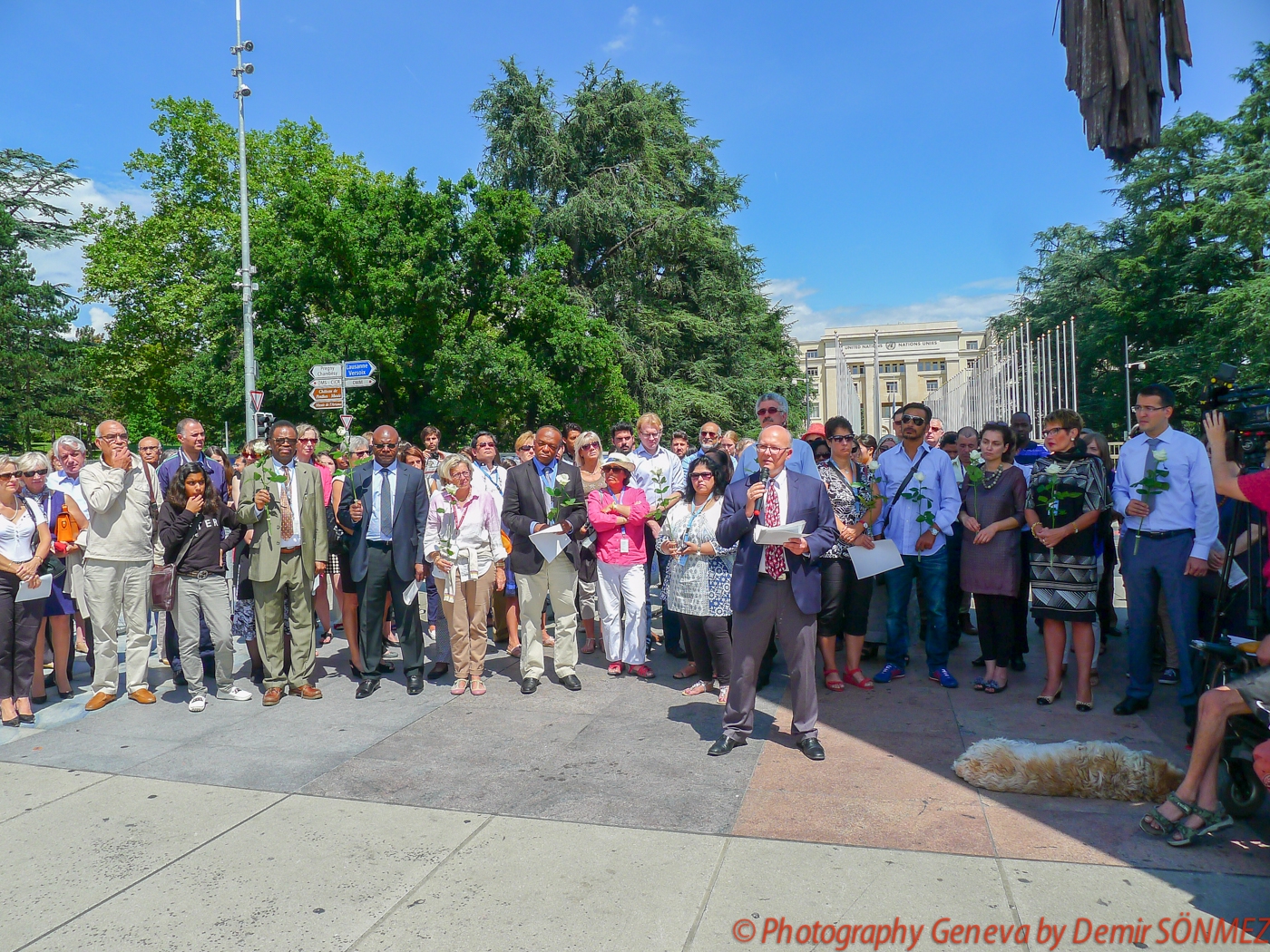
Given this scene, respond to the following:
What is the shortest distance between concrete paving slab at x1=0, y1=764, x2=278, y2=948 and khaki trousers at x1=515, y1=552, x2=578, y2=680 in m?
2.56

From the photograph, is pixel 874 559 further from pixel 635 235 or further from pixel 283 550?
pixel 635 235

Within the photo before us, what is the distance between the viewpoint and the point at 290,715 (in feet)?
20.5

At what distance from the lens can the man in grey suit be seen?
6.86 metres

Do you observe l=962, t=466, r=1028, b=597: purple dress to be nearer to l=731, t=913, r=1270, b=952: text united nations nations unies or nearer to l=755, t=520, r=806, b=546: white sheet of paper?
l=755, t=520, r=806, b=546: white sheet of paper

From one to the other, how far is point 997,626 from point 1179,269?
110 feet

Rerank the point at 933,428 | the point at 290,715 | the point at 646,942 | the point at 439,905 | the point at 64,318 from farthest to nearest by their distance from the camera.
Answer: the point at 64,318 → the point at 933,428 → the point at 290,715 → the point at 439,905 → the point at 646,942

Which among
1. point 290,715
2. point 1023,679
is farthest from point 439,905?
point 1023,679

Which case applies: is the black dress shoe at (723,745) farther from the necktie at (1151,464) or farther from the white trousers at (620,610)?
the necktie at (1151,464)

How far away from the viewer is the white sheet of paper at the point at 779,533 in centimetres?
483

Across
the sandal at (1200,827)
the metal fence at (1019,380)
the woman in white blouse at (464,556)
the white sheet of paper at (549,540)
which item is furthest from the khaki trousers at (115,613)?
the metal fence at (1019,380)

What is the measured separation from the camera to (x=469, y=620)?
684 cm

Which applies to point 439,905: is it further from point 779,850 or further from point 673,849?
point 779,850

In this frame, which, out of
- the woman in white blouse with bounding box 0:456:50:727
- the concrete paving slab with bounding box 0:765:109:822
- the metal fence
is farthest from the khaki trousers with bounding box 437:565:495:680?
the metal fence

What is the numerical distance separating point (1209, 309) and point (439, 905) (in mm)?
32184
